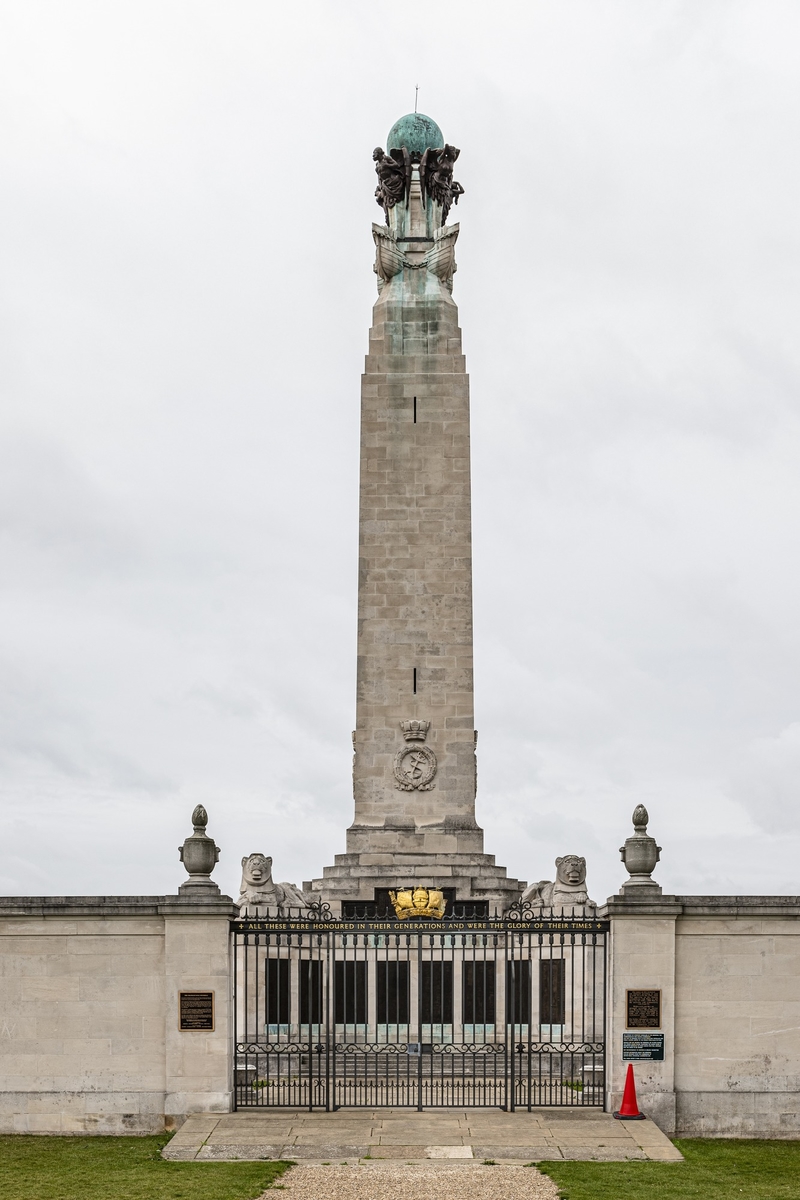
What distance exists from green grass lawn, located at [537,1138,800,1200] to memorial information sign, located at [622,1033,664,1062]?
53.7 inches

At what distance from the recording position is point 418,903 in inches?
1271

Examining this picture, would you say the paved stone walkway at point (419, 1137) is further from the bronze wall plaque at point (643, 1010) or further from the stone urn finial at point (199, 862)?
the stone urn finial at point (199, 862)

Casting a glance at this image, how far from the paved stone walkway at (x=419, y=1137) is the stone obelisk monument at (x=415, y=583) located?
454 inches

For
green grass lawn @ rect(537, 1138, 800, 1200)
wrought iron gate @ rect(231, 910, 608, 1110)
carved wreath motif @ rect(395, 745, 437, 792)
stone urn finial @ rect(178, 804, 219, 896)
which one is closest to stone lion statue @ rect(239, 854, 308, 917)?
wrought iron gate @ rect(231, 910, 608, 1110)

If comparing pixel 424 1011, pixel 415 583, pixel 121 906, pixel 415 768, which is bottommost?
pixel 424 1011

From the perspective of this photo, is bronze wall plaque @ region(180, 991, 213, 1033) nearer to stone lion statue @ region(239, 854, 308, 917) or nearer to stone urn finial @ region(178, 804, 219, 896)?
stone urn finial @ region(178, 804, 219, 896)

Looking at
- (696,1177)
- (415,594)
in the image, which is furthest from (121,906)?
(415,594)

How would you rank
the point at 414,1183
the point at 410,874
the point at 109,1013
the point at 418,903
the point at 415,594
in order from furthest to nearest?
the point at 415,594, the point at 410,874, the point at 418,903, the point at 109,1013, the point at 414,1183

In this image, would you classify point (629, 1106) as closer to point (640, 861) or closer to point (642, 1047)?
point (642, 1047)

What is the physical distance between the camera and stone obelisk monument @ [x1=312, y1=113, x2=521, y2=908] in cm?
3653

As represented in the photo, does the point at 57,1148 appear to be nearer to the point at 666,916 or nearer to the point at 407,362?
the point at 666,916

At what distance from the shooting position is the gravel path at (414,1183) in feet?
61.9

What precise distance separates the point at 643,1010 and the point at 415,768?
1409cm

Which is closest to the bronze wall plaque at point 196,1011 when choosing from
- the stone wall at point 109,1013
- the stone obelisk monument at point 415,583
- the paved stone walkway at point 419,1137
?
the stone wall at point 109,1013
